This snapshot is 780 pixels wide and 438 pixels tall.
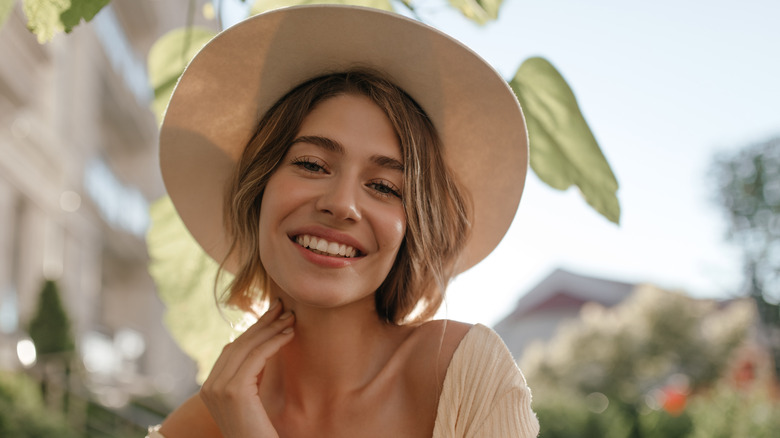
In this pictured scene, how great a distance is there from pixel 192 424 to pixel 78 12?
2.81 feet

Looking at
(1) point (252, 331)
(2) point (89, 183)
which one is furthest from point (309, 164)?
(2) point (89, 183)

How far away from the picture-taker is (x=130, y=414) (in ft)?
49.5

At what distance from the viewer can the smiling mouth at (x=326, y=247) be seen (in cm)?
133

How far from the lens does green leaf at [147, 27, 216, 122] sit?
150cm

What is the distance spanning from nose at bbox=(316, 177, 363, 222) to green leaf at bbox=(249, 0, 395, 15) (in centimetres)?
29

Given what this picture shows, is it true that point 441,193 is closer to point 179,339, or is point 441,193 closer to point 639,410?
point 179,339

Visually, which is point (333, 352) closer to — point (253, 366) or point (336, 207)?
point (253, 366)

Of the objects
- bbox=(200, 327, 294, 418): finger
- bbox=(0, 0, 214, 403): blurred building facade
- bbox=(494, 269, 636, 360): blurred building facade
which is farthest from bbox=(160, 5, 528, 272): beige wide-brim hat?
bbox=(494, 269, 636, 360): blurred building facade

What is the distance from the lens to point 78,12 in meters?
1.03

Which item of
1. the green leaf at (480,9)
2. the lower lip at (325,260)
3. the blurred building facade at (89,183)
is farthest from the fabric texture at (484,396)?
the blurred building facade at (89,183)

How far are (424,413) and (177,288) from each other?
51 centimetres

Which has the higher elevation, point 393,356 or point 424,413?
point 393,356

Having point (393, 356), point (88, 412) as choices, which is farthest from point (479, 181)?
point (88, 412)

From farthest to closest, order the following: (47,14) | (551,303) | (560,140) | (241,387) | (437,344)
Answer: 1. (551,303)
2. (437,344)
3. (241,387)
4. (560,140)
5. (47,14)
